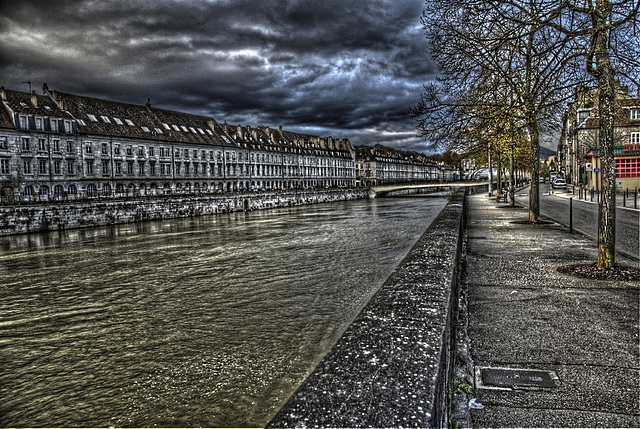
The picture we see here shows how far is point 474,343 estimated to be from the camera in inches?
188

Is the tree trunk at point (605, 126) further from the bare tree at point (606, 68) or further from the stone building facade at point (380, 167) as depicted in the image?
the stone building facade at point (380, 167)

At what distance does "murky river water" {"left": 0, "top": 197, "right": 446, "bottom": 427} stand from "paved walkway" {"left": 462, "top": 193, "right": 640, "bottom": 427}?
2608mm

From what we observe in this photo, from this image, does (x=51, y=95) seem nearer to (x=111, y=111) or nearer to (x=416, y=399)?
(x=111, y=111)

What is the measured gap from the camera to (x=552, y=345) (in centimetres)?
458

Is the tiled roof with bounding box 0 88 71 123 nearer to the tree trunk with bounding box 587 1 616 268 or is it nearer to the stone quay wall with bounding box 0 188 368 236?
the stone quay wall with bounding box 0 188 368 236

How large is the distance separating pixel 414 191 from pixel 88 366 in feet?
338

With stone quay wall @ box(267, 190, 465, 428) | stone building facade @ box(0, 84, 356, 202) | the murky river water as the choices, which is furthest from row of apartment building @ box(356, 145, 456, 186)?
stone quay wall @ box(267, 190, 465, 428)

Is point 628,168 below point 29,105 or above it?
below

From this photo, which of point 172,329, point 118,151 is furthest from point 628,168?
point 118,151

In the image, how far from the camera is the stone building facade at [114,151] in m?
44.2

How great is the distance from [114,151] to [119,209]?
21730mm

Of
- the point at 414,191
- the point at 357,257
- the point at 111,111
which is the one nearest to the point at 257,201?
the point at 111,111

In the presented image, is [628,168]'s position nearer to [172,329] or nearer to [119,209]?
[172,329]

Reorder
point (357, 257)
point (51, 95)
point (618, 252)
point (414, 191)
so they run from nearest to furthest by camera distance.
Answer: point (618, 252) < point (357, 257) < point (51, 95) < point (414, 191)
